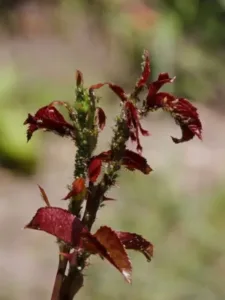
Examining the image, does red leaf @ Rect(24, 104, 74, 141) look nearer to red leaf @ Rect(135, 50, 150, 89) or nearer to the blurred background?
red leaf @ Rect(135, 50, 150, 89)

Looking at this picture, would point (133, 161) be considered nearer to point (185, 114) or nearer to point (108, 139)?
point (185, 114)

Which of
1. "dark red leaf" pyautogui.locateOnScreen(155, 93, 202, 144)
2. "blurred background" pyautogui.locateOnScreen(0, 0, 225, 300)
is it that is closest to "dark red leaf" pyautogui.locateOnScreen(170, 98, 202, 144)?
"dark red leaf" pyautogui.locateOnScreen(155, 93, 202, 144)

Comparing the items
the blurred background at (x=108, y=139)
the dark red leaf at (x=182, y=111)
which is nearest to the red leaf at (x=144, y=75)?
the dark red leaf at (x=182, y=111)

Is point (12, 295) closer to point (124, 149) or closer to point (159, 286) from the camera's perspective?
point (159, 286)

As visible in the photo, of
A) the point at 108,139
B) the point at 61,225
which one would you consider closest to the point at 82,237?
the point at 61,225

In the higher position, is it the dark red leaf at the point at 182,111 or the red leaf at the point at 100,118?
the dark red leaf at the point at 182,111

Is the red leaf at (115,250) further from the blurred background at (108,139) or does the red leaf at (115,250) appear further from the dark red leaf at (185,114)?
the blurred background at (108,139)
